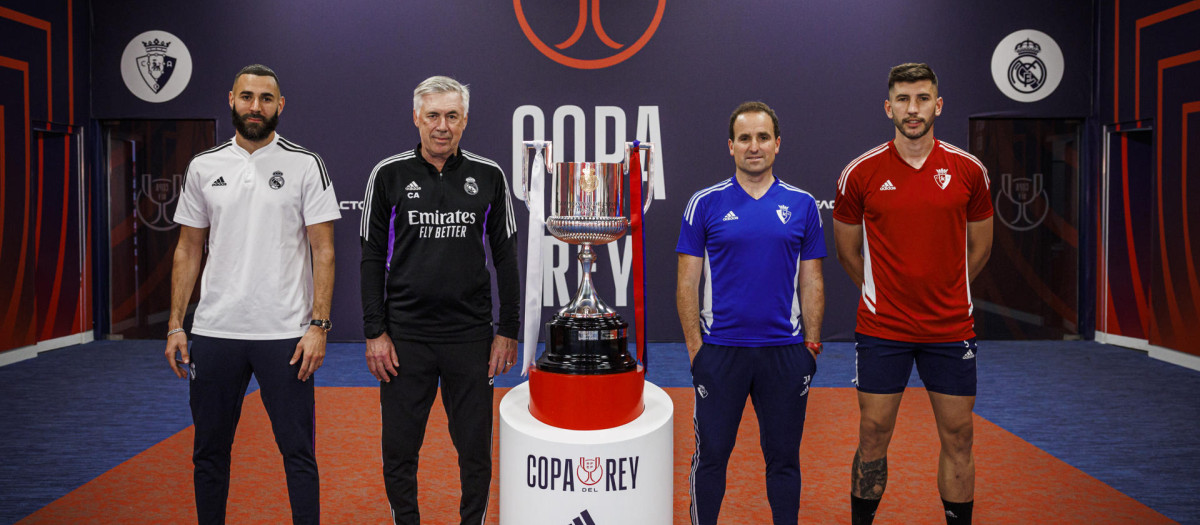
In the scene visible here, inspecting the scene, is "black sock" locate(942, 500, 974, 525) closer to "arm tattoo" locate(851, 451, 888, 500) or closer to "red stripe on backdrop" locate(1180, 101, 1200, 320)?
"arm tattoo" locate(851, 451, 888, 500)

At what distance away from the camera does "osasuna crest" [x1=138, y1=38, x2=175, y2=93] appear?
7.23 metres

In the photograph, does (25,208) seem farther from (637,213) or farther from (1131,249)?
(1131,249)

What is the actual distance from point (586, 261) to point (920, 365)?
3.84 ft

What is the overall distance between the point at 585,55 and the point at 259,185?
203 inches

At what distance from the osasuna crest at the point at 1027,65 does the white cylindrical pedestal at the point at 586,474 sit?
21.2ft

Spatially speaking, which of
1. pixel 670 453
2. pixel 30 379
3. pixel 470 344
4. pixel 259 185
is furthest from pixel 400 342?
pixel 30 379

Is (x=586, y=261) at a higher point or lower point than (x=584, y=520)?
higher

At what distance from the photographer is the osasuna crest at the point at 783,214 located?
2400 millimetres

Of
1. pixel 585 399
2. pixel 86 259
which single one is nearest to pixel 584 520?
pixel 585 399

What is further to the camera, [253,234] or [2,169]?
[2,169]

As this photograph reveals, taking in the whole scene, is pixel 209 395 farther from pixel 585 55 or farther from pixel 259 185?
pixel 585 55

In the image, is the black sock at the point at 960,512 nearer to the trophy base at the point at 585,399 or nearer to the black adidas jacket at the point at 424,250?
the trophy base at the point at 585,399

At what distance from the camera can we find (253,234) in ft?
7.70

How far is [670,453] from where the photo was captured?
2.16 metres
